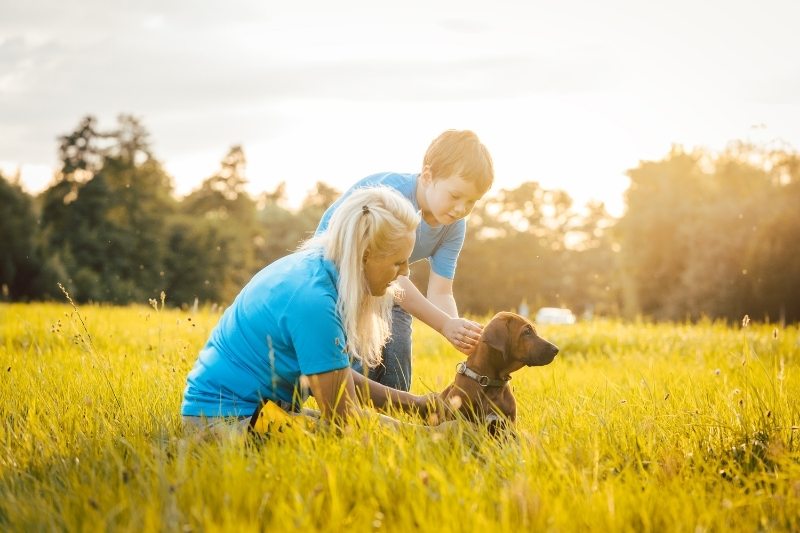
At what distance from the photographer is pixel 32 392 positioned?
494 centimetres

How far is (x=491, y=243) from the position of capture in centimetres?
5703

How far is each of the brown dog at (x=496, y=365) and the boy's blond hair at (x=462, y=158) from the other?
3.02 feet

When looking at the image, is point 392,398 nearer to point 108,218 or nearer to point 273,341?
point 273,341

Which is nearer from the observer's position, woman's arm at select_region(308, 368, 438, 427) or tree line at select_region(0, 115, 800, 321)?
woman's arm at select_region(308, 368, 438, 427)

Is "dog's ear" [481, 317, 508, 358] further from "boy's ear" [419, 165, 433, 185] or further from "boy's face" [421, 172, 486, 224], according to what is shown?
"boy's ear" [419, 165, 433, 185]

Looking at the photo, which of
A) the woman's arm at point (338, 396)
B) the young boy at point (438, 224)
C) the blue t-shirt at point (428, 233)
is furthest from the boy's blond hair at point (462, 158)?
the woman's arm at point (338, 396)

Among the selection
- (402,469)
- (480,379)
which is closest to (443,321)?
(480,379)

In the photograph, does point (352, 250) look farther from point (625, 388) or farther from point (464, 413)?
point (625, 388)

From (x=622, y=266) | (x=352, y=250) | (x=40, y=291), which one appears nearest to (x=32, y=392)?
(x=352, y=250)

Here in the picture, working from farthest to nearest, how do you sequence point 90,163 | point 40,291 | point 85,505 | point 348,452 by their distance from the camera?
point 90,163
point 40,291
point 348,452
point 85,505

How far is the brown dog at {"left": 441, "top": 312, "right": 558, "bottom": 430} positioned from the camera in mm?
4371

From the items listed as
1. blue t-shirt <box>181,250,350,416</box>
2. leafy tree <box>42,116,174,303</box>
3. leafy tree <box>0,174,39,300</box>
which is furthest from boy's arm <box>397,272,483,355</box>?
leafy tree <box>0,174,39,300</box>

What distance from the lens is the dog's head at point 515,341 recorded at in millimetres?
4574

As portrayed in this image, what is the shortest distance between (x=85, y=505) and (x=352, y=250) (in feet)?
5.59
